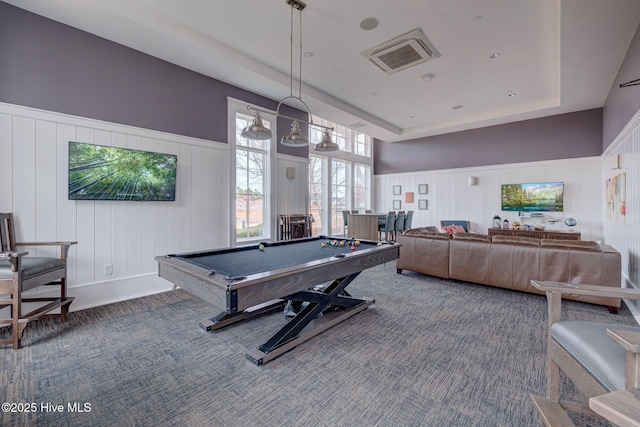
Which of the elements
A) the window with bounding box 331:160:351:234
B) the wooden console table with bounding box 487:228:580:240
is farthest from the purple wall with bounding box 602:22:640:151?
the window with bounding box 331:160:351:234

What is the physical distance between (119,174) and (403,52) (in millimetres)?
4219

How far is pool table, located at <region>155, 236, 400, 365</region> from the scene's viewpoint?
5.95 ft

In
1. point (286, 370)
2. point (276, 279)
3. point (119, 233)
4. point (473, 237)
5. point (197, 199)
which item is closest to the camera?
point (276, 279)

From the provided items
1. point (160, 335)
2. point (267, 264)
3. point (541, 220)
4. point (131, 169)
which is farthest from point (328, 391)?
point (541, 220)

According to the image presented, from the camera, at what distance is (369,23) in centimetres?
337

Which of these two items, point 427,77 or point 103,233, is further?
point 427,77

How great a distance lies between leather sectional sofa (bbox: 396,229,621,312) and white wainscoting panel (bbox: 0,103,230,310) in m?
3.48

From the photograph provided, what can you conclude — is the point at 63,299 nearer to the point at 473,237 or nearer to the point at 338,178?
the point at 473,237

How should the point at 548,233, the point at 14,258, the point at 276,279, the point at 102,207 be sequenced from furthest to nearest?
the point at 548,233, the point at 102,207, the point at 14,258, the point at 276,279

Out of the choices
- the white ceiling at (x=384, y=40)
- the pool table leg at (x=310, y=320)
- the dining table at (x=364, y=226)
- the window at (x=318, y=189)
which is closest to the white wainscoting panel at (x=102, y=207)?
the white ceiling at (x=384, y=40)

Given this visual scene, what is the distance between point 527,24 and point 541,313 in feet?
11.4

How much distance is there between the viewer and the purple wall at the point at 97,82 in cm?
294

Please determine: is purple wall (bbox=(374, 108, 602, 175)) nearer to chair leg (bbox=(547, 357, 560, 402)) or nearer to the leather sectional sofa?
the leather sectional sofa

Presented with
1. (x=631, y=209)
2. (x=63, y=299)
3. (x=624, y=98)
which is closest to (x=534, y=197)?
(x=624, y=98)
